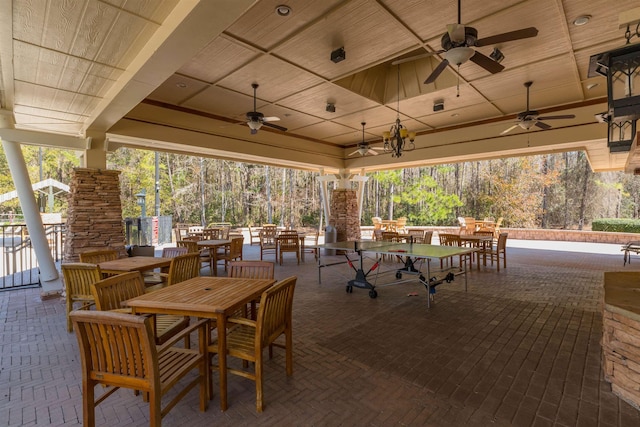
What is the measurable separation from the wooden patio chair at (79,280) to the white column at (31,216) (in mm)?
2319

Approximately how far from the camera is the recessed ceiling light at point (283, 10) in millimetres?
3023

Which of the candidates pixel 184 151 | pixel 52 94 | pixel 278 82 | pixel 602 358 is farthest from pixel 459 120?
pixel 52 94

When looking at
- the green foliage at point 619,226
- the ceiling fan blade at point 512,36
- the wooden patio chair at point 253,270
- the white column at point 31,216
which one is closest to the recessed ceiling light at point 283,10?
the ceiling fan blade at point 512,36

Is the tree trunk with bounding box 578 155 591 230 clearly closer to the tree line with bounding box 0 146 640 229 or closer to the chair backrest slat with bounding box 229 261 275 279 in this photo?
the tree line with bounding box 0 146 640 229

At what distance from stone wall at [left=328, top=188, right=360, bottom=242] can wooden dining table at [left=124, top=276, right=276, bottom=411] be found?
7.61 meters

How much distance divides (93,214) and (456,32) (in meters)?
5.87

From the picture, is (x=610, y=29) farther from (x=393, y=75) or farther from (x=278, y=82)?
(x=278, y=82)

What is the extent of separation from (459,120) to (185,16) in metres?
6.81

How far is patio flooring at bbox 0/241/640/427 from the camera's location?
208 cm

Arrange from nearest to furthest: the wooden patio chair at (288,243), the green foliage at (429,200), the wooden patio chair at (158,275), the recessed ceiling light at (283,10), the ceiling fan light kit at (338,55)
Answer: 1. the recessed ceiling light at (283,10)
2. the ceiling fan light kit at (338,55)
3. the wooden patio chair at (158,275)
4. the wooden patio chair at (288,243)
5. the green foliage at (429,200)

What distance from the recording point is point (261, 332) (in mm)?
2123

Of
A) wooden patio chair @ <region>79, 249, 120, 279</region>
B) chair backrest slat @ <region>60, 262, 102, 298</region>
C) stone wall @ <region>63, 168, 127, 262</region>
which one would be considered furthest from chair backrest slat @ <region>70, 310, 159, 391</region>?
stone wall @ <region>63, 168, 127, 262</region>

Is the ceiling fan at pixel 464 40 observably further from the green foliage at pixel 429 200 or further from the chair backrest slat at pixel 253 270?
the green foliage at pixel 429 200

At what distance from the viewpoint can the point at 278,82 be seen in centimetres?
493
